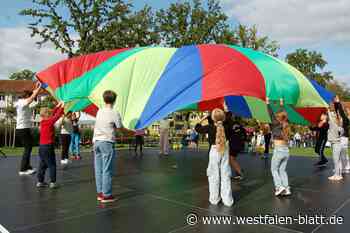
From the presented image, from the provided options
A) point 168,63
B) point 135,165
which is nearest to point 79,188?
point 168,63

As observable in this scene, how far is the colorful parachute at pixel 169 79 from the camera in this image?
4.68 metres

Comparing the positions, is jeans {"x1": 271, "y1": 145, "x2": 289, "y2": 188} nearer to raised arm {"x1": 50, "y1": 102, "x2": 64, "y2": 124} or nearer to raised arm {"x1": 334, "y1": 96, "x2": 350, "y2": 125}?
raised arm {"x1": 334, "y1": 96, "x2": 350, "y2": 125}

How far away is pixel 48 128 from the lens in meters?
5.23

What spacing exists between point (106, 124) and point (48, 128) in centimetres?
156

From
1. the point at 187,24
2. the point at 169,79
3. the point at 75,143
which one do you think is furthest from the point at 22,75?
the point at 169,79

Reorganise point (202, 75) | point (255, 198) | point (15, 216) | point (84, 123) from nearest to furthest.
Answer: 1. point (15, 216)
2. point (255, 198)
3. point (202, 75)
4. point (84, 123)

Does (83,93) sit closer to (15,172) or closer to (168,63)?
(168,63)

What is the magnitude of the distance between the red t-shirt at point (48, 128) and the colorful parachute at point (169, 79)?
0.28 metres

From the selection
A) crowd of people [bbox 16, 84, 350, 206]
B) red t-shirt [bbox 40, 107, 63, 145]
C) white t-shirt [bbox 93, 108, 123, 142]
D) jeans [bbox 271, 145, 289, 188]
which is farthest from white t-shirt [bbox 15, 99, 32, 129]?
jeans [bbox 271, 145, 289, 188]

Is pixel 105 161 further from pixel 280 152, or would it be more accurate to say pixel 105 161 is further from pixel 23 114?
pixel 23 114

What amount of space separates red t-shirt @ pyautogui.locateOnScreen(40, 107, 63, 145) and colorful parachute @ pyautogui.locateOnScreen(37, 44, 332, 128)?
0.28 m

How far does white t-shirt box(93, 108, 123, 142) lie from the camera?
13.6 ft

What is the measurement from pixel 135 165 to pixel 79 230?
4911 mm

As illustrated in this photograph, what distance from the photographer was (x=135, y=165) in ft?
26.6
